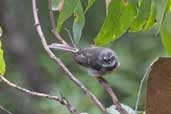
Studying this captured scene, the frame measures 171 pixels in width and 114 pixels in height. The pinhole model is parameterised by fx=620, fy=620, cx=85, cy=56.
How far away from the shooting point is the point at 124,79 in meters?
2.91

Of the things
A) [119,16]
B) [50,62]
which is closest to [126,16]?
[119,16]

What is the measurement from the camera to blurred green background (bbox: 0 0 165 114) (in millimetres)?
2775

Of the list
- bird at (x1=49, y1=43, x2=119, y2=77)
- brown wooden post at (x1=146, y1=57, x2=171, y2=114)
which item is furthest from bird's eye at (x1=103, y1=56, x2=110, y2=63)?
brown wooden post at (x1=146, y1=57, x2=171, y2=114)

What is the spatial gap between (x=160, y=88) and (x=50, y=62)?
2469mm

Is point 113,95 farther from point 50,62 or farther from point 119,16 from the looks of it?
point 50,62

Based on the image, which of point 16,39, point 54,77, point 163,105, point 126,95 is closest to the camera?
point 163,105

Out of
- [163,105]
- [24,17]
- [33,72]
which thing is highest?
[163,105]

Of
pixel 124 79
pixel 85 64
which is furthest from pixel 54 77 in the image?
pixel 85 64

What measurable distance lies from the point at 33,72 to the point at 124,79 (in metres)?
0.58

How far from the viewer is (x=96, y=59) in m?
0.85

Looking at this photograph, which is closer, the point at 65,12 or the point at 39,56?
the point at 65,12

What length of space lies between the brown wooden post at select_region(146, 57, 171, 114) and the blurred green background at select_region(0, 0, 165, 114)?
176 centimetres

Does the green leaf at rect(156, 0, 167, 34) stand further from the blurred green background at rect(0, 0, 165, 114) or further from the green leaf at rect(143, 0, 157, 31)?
the blurred green background at rect(0, 0, 165, 114)

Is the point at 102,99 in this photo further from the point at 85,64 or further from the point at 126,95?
the point at 85,64
